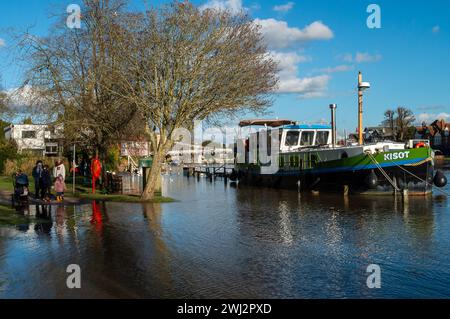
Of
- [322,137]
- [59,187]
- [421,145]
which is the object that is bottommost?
[59,187]

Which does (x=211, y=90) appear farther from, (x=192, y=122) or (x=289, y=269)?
(x=289, y=269)

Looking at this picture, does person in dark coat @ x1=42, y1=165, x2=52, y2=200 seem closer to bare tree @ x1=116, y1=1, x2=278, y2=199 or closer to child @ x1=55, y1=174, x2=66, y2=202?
child @ x1=55, y1=174, x2=66, y2=202

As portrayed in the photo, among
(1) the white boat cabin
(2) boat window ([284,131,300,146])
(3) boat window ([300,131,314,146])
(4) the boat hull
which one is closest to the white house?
(1) the white boat cabin

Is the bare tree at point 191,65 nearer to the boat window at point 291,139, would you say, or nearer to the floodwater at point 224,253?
the floodwater at point 224,253

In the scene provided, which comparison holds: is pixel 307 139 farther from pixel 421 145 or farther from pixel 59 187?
pixel 59 187

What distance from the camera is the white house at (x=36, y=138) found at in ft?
100

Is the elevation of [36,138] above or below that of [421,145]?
above

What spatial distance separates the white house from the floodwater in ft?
40.2

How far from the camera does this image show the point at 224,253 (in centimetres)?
1145

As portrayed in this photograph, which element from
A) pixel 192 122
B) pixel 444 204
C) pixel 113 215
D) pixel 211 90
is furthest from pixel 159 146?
pixel 444 204

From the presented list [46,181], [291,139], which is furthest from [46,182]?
[291,139]

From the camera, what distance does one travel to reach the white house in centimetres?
3048

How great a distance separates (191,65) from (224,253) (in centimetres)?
1254
